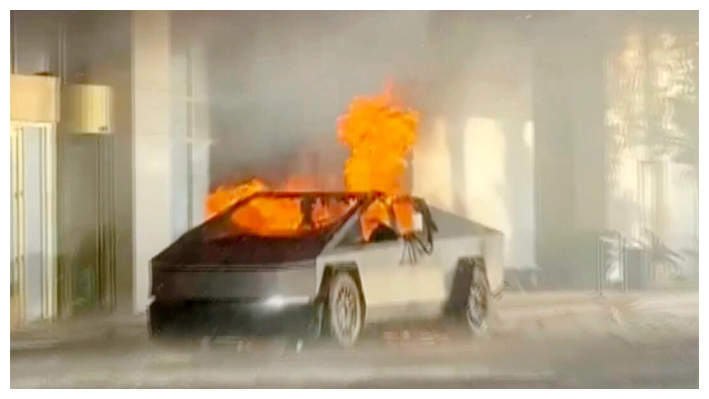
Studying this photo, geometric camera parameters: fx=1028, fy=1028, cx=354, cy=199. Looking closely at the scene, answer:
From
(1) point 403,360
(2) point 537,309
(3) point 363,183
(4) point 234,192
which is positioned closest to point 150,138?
(4) point 234,192

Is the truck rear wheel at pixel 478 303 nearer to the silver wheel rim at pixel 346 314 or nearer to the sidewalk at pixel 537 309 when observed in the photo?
the sidewalk at pixel 537 309

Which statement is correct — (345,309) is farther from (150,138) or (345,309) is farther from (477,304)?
(150,138)

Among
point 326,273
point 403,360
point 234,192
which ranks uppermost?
point 234,192

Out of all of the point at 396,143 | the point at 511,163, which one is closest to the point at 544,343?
the point at 511,163

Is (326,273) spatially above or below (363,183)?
below

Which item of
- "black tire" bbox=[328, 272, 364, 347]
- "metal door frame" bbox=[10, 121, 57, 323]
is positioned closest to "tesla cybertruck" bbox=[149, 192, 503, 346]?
"black tire" bbox=[328, 272, 364, 347]

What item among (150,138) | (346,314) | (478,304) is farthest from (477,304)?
(150,138)

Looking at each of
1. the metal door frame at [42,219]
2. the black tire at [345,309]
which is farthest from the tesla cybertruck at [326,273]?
the metal door frame at [42,219]
